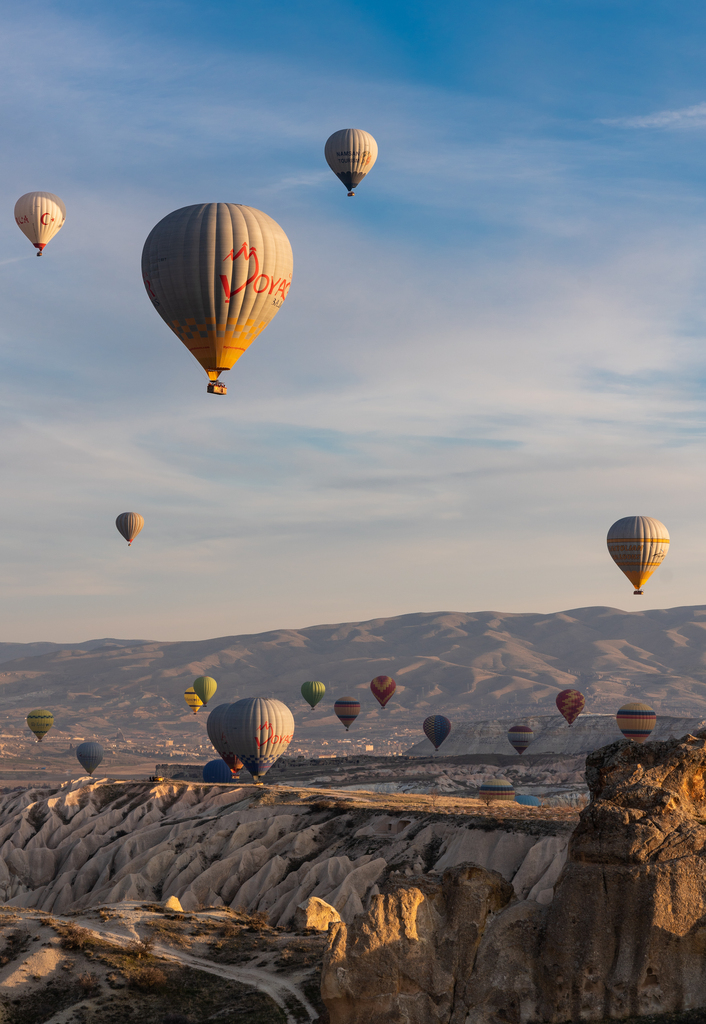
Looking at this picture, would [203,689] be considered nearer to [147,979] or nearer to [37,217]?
[37,217]

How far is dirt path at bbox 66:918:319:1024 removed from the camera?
124ft

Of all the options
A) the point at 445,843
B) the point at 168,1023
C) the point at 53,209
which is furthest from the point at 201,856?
the point at 53,209

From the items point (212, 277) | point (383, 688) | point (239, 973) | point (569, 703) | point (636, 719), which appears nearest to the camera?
point (239, 973)

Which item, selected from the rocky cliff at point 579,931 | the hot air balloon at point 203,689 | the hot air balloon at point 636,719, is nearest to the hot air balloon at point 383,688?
the hot air balloon at point 203,689

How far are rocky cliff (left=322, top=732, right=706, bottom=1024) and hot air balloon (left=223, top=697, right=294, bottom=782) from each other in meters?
64.0

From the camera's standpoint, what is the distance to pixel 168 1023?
3597 centimetres

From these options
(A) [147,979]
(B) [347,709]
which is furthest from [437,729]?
(A) [147,979]

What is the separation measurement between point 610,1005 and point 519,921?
293cm

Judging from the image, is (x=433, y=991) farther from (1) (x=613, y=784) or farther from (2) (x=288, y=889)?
(2) (x=288, y=889)

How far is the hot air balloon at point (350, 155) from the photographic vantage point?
83812 mm

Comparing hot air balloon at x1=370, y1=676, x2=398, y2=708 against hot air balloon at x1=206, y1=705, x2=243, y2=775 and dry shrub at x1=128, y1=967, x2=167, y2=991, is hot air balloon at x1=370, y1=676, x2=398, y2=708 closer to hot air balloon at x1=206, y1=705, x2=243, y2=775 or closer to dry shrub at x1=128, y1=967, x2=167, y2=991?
hot air balloon at x1=206, y1=705, x2=243, y2=775

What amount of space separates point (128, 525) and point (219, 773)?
2960 cm

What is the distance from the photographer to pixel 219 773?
11219 centimetres

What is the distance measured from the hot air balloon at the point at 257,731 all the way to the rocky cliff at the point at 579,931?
6396 centimetres
